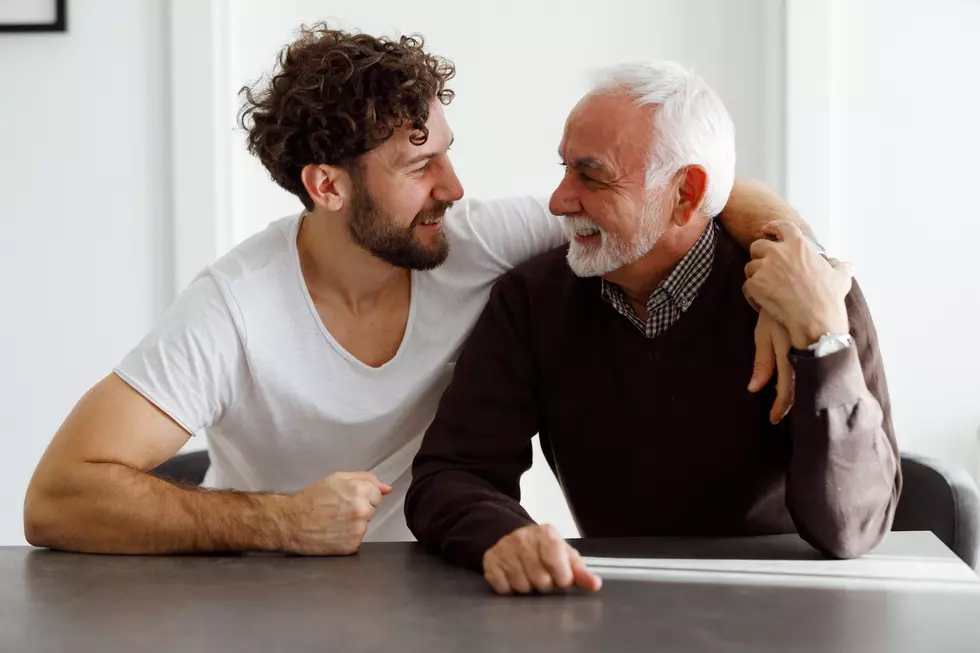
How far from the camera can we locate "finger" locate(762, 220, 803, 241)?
66.1 inches

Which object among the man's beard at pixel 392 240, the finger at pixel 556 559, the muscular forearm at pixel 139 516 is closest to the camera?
the finger at pixel 556 559

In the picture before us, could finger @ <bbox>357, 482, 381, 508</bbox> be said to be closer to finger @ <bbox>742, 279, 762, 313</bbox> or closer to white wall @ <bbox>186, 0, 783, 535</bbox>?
finger @ <bbox>742, 279, 762, 313</bbox>

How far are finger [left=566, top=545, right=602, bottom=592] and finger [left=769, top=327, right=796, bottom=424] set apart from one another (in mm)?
441

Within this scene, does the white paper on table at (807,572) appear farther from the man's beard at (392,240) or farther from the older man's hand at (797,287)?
the man's beard at (392,240)

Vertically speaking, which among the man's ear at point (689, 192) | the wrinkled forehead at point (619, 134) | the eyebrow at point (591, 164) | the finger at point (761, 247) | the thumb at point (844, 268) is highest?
the wrinkled forehead at point (619, 134)

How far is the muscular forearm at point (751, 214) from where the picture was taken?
1.83 meters

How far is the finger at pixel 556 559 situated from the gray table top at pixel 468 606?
25 millimetres

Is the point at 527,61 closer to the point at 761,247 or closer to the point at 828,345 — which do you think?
the point at 761,247

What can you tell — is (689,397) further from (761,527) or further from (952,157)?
(952,157)

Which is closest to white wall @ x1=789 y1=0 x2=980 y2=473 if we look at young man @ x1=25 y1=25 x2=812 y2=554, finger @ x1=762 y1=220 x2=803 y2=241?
young man @ x1=25 y1=25 x2=812 y2=554

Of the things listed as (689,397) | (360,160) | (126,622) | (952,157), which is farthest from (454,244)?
(952,157)

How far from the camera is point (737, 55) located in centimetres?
280

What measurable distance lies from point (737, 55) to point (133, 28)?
1.61 metres

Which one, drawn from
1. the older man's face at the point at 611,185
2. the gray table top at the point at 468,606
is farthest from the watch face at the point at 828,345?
the older man's face at the point at 611,185
